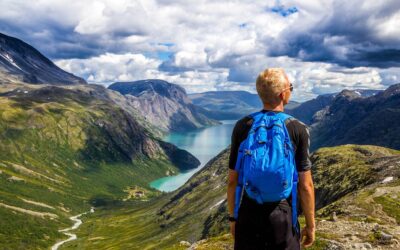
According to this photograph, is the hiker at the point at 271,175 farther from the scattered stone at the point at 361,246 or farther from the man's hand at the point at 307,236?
the scattered stone at the point at 361,246

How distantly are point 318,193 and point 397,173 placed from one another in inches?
1506

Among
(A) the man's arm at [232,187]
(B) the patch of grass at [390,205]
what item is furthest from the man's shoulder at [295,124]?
(B) the patch of grass at [390,205]

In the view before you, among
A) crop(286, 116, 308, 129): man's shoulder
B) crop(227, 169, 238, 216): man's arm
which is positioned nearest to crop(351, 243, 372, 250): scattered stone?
crop(227, 169, 238, 216): man's arm

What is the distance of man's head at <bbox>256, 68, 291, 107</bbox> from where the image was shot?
547 inches

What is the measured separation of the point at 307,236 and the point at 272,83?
521 cm

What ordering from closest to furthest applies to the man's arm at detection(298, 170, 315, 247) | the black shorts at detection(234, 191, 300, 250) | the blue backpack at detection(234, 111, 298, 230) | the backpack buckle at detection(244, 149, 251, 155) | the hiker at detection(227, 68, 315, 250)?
1. the blue backpack at detection(234, 111, 298, 230)
2. the hiker at detection(227, 68, 315, 250)
3. the backpack buckle at detection(244, 149, 251, 155)
4. the black shorts at detection(234, 191, 300, 250)
5. the man's arm at detection(298, 170, 315, 247)

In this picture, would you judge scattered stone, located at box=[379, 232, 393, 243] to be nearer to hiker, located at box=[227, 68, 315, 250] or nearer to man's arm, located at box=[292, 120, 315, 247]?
hiker, located at box=[227, 68, 315, 250]

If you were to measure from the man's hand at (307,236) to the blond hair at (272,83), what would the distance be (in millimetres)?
4323

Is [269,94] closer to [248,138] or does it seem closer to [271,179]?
[248,138]

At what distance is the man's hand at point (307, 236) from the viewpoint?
13945 millimetres

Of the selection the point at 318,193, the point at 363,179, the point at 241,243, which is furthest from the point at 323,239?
the point at 318,193

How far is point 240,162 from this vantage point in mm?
13773

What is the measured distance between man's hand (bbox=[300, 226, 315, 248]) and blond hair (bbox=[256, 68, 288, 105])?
14.2 feet

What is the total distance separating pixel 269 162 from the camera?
12.7 m
